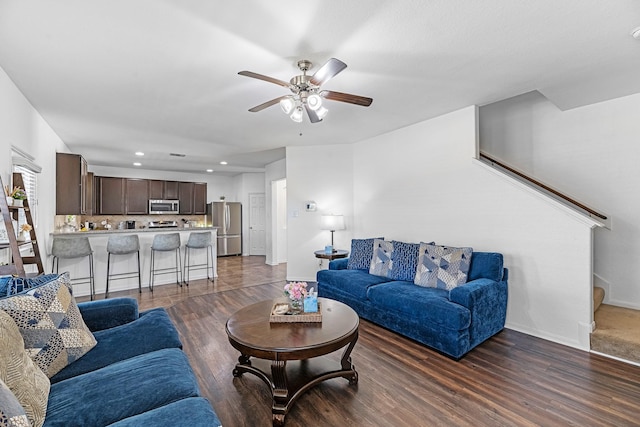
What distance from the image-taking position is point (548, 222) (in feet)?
9.86

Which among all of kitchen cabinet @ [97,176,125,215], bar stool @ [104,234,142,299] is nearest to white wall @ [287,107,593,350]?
bar stool @ [104,234,142,299]

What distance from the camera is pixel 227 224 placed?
8664 millimetres

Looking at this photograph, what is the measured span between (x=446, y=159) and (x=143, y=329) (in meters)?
3.73

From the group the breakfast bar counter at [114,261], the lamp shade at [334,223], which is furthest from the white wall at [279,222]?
the lamp shade at [334,223]

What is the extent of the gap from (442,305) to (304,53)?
8.09 ft

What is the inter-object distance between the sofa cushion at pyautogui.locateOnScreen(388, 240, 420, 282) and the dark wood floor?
29.2 inches

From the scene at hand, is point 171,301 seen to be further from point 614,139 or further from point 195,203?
point 614,139

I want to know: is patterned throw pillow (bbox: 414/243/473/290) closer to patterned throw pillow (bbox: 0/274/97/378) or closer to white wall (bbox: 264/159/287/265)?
patterned throw pillow (bbox: 0/274/97/378)

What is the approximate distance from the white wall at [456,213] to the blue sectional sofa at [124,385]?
3.32 meters

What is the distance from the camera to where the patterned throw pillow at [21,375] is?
1120 mm

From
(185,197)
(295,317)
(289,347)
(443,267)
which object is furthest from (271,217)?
(289,347)

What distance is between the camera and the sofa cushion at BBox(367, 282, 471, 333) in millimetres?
2553

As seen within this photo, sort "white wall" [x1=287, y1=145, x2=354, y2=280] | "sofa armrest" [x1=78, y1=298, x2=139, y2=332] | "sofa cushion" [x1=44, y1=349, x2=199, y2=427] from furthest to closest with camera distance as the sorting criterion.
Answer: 1. "white wall" [x1=287, y1=145, x2=354, y2=280]
2. "sofa armrest" [x1=78, y1=298, x2=139, y2=332]
3. "sofa cushion" [x1=44, y1=349, x2=199, y2=427]

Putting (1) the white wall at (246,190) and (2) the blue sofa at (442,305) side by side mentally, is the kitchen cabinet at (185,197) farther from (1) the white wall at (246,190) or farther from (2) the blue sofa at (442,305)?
(2) the blue sofa at (442,305)
